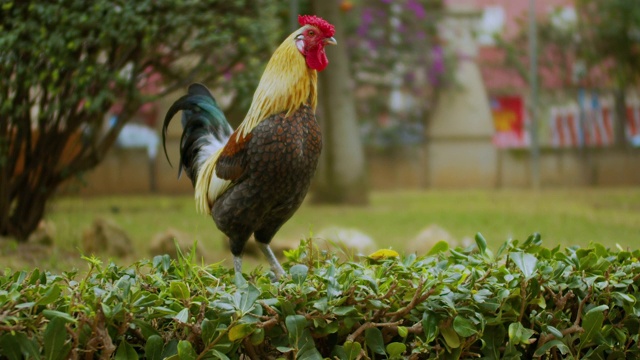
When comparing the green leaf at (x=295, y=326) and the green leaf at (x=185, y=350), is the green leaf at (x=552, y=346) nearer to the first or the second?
the green leaf at (x=295, y=326)

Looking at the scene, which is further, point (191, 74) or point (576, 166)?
point (576, 166)

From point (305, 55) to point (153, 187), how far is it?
9.76 metres

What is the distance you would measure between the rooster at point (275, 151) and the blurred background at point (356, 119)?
0.55m

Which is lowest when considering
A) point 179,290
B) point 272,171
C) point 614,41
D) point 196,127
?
point 179,290

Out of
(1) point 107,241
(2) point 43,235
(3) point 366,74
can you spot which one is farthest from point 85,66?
(3) point 366,74

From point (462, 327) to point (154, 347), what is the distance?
75 cm

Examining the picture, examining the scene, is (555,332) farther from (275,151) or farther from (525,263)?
(275,151)

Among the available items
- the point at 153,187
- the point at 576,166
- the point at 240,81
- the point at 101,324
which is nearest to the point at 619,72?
the point at 576,166

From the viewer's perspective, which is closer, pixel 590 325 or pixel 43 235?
pixel 590 325

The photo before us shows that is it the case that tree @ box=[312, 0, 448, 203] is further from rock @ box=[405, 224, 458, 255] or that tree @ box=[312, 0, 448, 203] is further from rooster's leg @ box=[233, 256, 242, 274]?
rooster's leg @ box=[233, 256, 242, 274]

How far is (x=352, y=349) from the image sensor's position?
1.85 metres

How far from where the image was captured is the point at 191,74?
5.51 meters

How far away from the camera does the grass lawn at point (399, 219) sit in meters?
5.54

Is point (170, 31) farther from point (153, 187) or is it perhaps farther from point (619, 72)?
point (619, 72)
